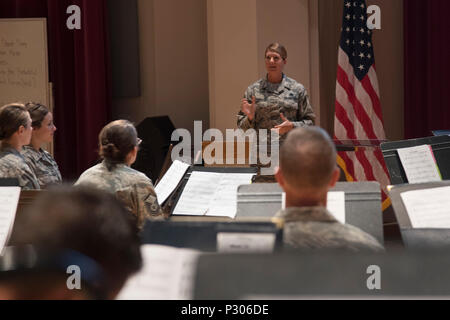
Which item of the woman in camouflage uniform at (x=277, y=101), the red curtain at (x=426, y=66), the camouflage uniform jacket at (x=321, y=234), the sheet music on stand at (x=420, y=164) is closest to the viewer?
the camouflage uniform jacket at (x=321, y=234)

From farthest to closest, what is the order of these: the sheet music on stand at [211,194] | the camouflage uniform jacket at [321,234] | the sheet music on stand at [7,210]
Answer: the sheet music on stand at [211,194], the sheet music on stand at [7,210], the camouflage uniform jacket at [321,234]

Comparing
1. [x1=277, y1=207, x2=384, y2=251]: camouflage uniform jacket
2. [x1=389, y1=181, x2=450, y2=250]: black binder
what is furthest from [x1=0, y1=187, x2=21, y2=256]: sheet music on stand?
[x1=389, y1=181, x2=450, y2=250]: black binder

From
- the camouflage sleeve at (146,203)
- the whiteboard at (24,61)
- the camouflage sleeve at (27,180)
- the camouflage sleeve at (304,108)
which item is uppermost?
the whiteboard at (24,61)

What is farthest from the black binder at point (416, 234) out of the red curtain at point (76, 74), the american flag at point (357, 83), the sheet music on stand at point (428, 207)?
the red curtain at point (76, 74)

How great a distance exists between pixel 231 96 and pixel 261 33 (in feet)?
2.24

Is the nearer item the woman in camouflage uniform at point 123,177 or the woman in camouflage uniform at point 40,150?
the woman in camouflage uniform at point 123,177

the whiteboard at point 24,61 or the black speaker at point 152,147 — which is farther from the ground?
the whiteboard at point 24,61

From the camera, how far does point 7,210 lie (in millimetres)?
2281

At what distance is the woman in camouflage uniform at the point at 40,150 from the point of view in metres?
3.73

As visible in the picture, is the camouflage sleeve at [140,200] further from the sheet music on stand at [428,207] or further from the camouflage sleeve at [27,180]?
the sheet music on stand at [428,207]

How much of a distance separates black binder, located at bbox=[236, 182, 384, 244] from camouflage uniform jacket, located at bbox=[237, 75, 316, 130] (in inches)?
100.0

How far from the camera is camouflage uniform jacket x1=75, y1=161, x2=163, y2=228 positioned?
2.96 m
